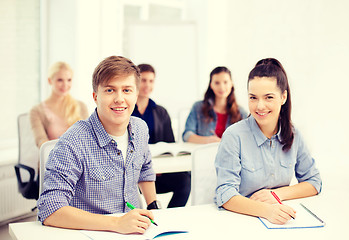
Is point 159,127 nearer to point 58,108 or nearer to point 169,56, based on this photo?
point 58,108

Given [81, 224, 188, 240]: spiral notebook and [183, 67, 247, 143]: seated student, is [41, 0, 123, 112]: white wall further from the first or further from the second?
[81, 224, 188, 240]: spiral notebook

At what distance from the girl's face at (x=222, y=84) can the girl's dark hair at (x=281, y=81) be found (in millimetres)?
1441

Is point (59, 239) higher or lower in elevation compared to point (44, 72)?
lower

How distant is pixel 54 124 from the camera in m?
3.26

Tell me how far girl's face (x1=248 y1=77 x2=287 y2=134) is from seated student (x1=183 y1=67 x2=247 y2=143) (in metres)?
1.52

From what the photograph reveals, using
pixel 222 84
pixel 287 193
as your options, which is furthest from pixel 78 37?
pixel 287 193

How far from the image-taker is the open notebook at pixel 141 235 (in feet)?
4.27

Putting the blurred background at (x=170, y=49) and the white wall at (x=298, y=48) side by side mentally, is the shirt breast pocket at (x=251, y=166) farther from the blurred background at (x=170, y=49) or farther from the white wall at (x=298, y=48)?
the white wall at (x=298, y=48)

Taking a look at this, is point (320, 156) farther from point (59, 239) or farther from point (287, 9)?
point (59, 239)

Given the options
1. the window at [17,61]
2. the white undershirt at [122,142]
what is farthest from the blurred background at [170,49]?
the white undershirt at [122,142]

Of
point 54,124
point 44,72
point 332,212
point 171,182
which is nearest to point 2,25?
point 44,72

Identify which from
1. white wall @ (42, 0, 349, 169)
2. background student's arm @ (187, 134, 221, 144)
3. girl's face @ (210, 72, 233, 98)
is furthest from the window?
girl's face @ (210, 72, 233, 98)

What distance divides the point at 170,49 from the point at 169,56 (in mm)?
76

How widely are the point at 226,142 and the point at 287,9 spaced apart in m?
2.83
